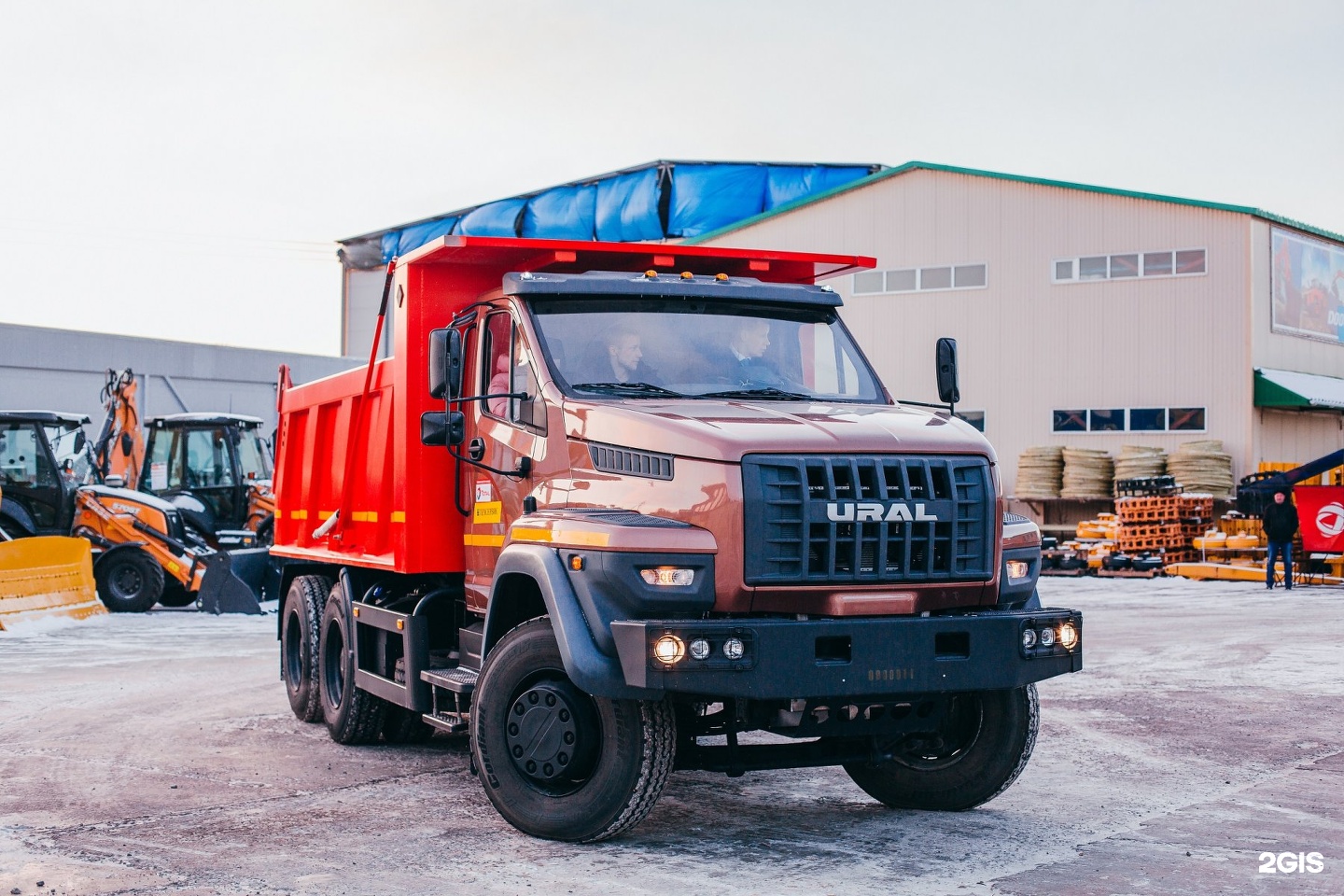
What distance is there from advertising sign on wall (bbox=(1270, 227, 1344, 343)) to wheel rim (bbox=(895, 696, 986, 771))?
24.9 m

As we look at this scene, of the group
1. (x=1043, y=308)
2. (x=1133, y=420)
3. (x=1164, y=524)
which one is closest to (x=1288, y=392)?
(x=1133, y=420)

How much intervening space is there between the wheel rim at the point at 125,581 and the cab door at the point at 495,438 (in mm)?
→ 13642

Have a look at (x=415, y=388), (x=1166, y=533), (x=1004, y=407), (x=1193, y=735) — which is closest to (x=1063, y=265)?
(x=1004, y=407)

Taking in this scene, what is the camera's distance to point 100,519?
21016 millimetres

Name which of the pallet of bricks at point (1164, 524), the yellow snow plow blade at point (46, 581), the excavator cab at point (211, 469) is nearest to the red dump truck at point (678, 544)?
the yellow snow plow blade at point (46, 581)

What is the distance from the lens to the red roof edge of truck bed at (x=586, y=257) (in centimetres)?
842

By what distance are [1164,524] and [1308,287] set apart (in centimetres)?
708

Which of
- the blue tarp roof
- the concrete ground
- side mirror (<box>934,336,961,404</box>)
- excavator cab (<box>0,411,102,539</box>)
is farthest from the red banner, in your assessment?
excavator cab (<box>0,411,102,539</box>)

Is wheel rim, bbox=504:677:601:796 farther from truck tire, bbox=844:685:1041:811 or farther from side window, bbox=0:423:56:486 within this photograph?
side window, bbox=0:423:56:486

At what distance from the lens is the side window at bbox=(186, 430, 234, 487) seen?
24.6 m

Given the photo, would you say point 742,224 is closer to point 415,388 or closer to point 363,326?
point 363,326

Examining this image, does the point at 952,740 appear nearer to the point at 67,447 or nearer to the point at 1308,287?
the point at 67,447

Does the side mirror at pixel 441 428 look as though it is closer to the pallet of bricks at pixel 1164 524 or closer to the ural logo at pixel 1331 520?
the ural logo at pixel 1331 520

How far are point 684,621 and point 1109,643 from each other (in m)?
10.8
